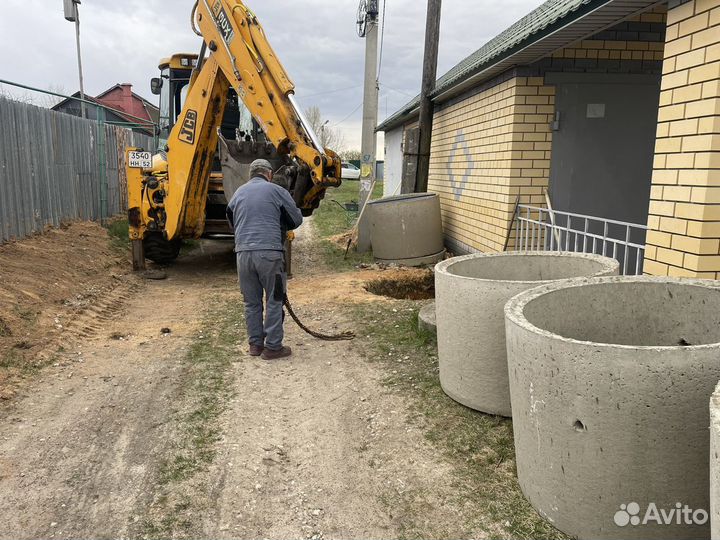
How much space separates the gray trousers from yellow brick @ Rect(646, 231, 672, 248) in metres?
3.13

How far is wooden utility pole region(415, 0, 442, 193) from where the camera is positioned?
10.8 meters

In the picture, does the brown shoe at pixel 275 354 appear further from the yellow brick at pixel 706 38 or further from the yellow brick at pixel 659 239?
the yellow brick at pixel 706 38

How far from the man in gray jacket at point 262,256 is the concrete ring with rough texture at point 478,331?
164cm

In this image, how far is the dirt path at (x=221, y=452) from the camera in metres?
2.83

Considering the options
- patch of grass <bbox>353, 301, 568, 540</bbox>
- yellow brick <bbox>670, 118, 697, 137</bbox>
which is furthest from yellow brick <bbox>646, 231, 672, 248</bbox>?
patch of grass <bbox>353, 301, 568, 540</bbox>

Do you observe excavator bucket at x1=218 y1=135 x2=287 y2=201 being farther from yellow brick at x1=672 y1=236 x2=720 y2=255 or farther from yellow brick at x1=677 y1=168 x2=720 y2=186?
yellow brick at x1=672 y1=236 x2=720 y2=255

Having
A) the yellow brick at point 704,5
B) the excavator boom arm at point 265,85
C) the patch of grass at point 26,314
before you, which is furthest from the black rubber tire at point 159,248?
the yellow brick at point 704,5

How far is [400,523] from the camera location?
111 inches

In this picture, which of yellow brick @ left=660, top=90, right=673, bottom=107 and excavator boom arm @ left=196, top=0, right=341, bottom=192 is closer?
yellow brick @ left=660, top=90, right=673, bottom=107

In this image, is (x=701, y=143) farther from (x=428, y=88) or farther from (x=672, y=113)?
(x=428, y=88)

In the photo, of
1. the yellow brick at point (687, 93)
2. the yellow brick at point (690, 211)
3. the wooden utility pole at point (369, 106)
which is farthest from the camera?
the wooden utility pole at point (369, 106)

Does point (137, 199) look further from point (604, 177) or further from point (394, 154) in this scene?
point (394, 154)

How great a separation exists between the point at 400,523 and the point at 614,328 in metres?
1.63

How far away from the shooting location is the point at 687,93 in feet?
13.6
